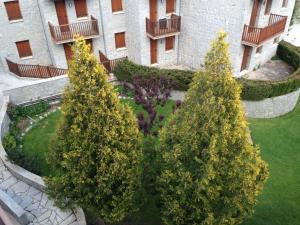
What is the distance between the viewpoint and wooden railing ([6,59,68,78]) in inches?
869

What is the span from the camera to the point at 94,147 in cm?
973

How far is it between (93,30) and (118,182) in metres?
15.3

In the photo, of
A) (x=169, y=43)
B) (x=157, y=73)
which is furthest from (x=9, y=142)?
(x=169, y=43)

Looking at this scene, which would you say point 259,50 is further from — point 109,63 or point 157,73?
point 109,63

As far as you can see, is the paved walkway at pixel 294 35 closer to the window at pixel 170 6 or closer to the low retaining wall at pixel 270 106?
the low retaining wall at pixel 270 106

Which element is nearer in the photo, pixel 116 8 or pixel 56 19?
pixel 56 19

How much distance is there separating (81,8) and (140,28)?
4.74 meters

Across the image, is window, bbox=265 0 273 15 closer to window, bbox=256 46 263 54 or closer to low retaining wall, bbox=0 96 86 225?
window, bbox=256 46 263 54

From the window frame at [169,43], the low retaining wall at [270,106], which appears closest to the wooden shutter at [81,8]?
the window frame at [169,43]

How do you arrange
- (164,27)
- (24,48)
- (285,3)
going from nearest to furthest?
(164,27), (24,48), (285,3)

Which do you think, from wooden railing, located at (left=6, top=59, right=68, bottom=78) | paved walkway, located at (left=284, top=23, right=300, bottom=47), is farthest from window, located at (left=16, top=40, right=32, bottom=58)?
paved walkway, located at (left=284, top=23, right=300, bottom=47)

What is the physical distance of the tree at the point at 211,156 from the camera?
845 cm

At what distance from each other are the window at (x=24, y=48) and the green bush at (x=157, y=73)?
759cm

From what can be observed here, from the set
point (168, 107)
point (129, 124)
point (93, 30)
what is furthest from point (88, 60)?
point (93, 30)
